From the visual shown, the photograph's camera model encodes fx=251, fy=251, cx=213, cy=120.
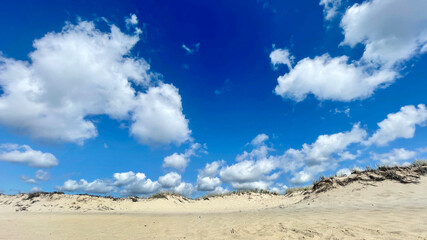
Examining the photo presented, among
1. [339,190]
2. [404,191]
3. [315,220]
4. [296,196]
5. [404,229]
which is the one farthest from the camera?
[296,196]

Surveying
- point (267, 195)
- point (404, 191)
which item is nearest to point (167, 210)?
point (267, 195)

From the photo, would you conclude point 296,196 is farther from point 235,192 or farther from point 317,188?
point 235,192

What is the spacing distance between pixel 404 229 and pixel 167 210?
65.4 feet

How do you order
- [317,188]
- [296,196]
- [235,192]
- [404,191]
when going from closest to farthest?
[404,191]
[317,188]
[296,196]
[235,192]

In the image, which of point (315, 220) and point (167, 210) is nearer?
point (315, 220)

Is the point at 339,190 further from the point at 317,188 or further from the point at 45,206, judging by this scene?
the point at 45,206

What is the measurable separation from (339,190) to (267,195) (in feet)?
35.4

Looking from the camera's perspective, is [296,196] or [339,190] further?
[296,196]

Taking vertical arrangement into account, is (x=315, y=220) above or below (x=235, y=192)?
below

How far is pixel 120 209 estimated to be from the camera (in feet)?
79.5

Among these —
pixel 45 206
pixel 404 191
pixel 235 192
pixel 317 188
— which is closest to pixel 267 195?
pixel 235 192

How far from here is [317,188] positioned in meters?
20.2

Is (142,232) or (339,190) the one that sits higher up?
(339,190)

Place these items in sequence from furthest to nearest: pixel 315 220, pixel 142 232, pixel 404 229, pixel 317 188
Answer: pixel 317 188 → pixel 142 232 → pixel 315 220 → pixel 404 229
